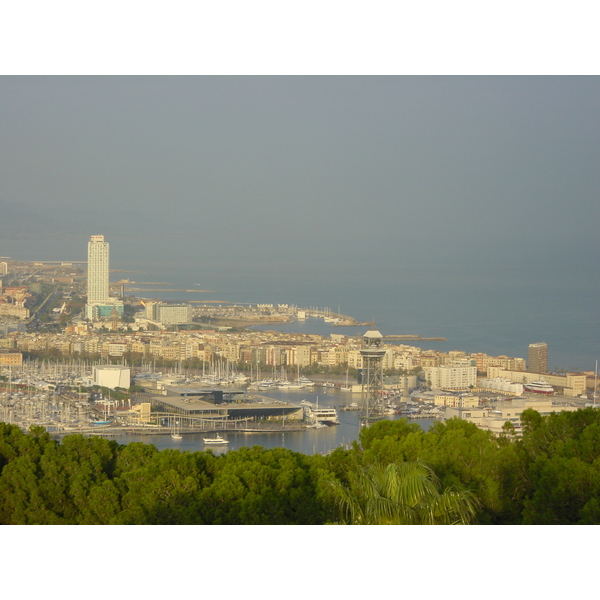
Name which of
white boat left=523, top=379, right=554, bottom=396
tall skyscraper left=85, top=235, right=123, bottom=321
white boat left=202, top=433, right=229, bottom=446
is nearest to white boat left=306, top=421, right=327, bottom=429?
white boat left=202, top=433, right=229, bottom=446

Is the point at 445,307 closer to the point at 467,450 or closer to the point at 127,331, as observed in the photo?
the point at 127,331

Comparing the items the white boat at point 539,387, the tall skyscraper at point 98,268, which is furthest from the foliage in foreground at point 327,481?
the tall skyscraper at point 98,268

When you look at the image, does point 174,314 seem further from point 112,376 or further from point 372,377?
point 372,377

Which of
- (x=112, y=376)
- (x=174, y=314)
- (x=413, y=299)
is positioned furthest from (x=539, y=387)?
(x=112, y=376)

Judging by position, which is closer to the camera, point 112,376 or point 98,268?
point 98,268

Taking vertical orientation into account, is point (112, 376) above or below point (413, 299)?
below

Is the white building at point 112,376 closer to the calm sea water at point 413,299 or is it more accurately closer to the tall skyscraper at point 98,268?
the tall skyscraper at point 98,268
